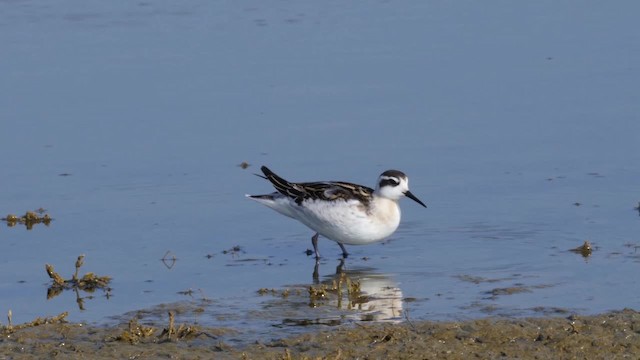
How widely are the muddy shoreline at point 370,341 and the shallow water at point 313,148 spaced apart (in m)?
0.52

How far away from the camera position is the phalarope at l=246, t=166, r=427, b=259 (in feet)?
42.4

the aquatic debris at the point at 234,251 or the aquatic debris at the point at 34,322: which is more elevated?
the aquatic debris at the point at 234,251

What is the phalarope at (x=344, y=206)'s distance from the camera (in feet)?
42.4

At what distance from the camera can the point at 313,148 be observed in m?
15.5

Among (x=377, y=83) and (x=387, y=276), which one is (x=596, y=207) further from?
(x=377, y=83)

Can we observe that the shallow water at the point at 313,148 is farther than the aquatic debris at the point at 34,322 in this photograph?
Yes

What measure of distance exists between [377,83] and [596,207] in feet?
14.3

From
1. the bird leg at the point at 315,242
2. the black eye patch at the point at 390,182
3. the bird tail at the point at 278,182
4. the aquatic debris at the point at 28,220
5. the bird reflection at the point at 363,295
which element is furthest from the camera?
the aquatic debris at the point at 28,220

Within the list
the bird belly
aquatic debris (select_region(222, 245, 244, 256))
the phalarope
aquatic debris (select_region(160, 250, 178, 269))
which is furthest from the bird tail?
aquatic debris (select_region(160, 250, 178, 269))

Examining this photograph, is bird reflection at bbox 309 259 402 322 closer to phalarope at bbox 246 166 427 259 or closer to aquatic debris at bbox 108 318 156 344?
phalarope at bbox 246 166 427 259

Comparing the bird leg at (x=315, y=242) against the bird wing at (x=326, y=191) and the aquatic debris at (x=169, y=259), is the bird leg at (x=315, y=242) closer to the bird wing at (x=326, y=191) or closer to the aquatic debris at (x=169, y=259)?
the bird wing at (x=326, y=191)

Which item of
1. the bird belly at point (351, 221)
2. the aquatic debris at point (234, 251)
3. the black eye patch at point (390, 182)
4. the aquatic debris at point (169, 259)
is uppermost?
the black eye patch at point (390, 182)

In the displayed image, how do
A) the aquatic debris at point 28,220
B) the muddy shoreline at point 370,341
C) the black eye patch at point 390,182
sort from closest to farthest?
the muddy shoreline at point 370,341, the black eye patch at point 390,182, the aquatic debris at point 28,220

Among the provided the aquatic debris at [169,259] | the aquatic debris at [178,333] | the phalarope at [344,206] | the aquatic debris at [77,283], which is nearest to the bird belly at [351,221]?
the phalarope at [344,206]
